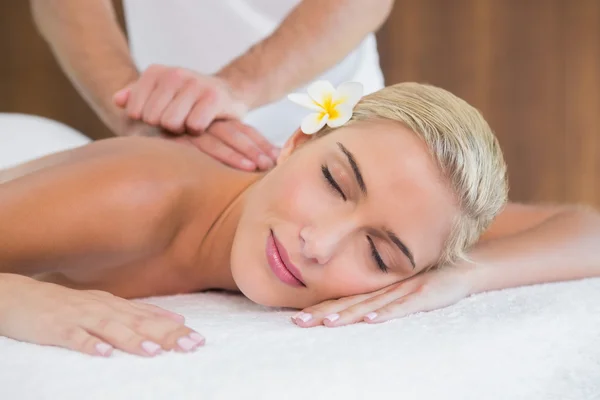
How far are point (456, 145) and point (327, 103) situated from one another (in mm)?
253

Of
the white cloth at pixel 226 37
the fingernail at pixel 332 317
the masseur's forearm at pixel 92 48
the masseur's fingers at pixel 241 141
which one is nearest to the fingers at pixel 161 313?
the fingernail at pixel 332 317

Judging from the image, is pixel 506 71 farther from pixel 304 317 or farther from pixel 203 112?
pixel 304 317

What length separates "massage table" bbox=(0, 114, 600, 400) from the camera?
87 centimetres

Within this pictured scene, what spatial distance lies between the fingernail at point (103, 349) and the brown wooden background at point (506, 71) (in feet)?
7.05

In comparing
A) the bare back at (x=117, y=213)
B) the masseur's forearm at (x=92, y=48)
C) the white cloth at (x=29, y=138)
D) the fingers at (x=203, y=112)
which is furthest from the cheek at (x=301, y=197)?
the white cloth at (x=29, y=138)

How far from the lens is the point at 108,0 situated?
2.13 m

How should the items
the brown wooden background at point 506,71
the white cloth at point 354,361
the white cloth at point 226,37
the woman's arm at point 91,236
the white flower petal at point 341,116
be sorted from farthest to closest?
the brown wooden background at point 506,71
the white cloth at point 226,37
the white flower petal at point 341,116
the woman's arm at point 91,236
the white cloth at point 354,361

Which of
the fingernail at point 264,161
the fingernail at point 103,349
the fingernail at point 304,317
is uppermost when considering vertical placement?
the fingernail at point 103,349

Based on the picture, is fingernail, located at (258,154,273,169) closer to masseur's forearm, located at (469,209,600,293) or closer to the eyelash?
the eyelash

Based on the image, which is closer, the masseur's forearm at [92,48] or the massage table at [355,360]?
the massage table at [355,360]

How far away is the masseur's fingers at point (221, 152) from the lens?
1539 millimetres

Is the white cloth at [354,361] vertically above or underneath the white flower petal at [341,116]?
underneath

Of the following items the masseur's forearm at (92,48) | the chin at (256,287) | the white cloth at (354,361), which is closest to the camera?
the white cloth at (354,361)

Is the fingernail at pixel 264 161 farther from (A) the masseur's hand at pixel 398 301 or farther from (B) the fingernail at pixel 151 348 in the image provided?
(B) the fingernail at pixel 151 348
